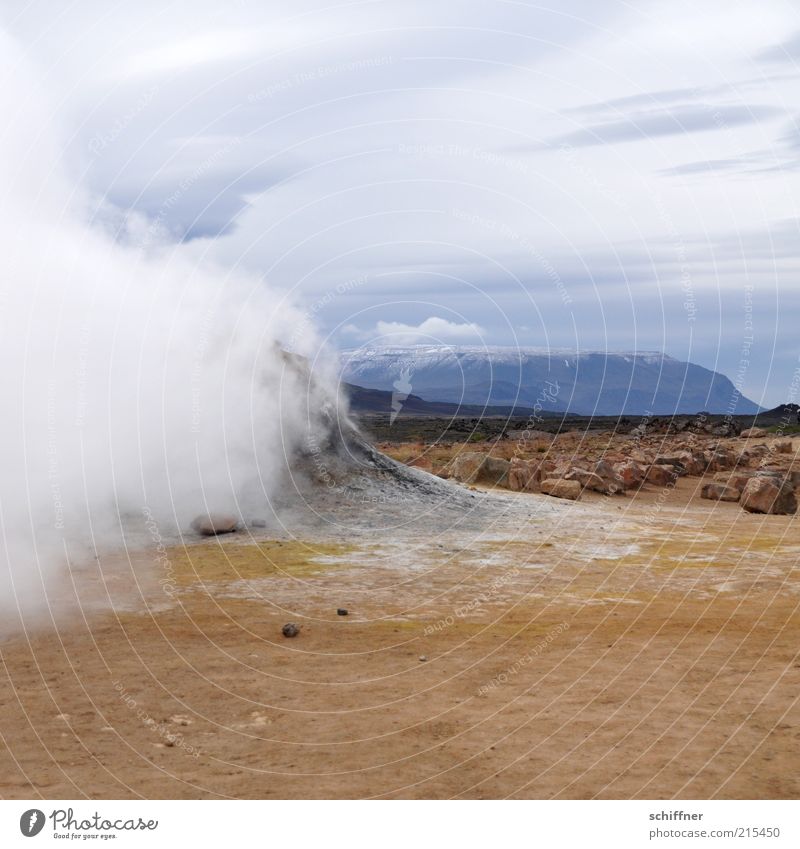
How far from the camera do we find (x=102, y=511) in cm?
2502

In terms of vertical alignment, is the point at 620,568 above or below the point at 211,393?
below

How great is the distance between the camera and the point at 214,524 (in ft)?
83.7

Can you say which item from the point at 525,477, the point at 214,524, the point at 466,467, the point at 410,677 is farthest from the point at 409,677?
the point at 466,467

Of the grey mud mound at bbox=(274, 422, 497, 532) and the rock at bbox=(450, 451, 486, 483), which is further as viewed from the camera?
the rock at bbox=(450, 451, 486, 483)

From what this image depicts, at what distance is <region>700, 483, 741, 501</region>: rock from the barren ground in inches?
531

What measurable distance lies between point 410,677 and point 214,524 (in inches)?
475

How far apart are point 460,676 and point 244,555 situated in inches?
389

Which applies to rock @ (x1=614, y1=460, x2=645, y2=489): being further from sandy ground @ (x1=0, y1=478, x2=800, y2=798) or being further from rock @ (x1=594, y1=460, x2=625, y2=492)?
sandy ground @ (x1=0, y1=478, x2=800, y2=798)

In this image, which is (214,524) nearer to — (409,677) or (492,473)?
(409,677)

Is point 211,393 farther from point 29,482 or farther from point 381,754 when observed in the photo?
point 381,754

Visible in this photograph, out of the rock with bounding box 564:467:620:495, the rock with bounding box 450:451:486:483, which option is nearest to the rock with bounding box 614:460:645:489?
the rock with bounding box 564:467:620:495

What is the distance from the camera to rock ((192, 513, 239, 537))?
2533cm

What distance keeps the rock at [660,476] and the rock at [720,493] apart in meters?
3.06

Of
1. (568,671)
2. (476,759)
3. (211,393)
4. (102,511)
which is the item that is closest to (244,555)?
(102,511)
